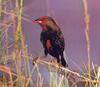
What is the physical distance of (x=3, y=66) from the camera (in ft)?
3.97

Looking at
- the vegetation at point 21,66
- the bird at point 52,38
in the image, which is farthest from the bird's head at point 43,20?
the vegetation at point 21,66

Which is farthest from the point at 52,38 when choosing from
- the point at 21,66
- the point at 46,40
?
the point at 21,66

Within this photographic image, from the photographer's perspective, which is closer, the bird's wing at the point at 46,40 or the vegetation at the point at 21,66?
the vegetation at the point at 21,66

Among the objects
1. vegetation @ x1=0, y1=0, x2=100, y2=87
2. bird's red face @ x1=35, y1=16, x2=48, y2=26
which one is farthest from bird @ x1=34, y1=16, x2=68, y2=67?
vegetation @ x1=0, y1=0, x2=100, y2=87

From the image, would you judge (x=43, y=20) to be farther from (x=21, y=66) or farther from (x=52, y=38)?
(x=21, y=66)

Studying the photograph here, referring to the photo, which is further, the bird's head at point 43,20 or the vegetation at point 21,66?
the bird's head at point 43,20

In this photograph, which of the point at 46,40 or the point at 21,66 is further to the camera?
the point at 46,40

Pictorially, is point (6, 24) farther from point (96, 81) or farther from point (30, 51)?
point (96, 81)

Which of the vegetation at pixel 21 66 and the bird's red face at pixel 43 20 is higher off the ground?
the bird's red face at pixel 43 20

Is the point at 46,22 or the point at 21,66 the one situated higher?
the point at 46,22

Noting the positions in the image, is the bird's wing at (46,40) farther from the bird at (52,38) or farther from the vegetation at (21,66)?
the vegetation at (21,66)

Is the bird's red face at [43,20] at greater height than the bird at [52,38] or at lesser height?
greater

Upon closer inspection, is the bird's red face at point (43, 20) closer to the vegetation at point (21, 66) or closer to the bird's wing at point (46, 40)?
the bird's wing at point (46, 40)

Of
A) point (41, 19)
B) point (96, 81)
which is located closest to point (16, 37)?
point (96, 81)
